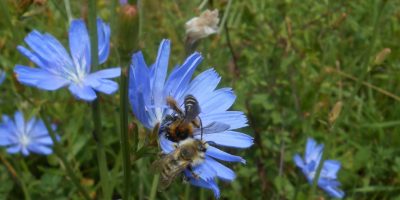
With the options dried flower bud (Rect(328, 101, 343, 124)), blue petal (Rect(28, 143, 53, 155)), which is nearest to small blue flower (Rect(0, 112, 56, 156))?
blue petal (Rect(28, 143, 53, 155))

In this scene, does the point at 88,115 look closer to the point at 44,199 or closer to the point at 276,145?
the point at 44,199

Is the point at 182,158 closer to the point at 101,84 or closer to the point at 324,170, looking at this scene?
the point at 101,84

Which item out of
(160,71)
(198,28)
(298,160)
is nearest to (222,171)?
(160,71)

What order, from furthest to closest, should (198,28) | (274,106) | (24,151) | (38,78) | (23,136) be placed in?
(23,136) < (24,151) < (274,106) < (198,28) < (38,78)

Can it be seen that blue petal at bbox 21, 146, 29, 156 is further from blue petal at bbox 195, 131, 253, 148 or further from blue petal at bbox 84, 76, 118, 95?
blue petal at bbox 195, 131, 253, 148

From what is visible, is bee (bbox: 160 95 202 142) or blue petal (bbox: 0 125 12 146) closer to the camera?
bee (bbox: 160 95 202 142)

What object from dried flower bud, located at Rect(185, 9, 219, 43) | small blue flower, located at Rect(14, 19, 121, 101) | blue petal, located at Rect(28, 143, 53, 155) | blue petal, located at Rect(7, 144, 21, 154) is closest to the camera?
small blue flower, located at Rect(14, 19, 121, 101)

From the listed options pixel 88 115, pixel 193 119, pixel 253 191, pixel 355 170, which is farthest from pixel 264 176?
pixel 193 119
